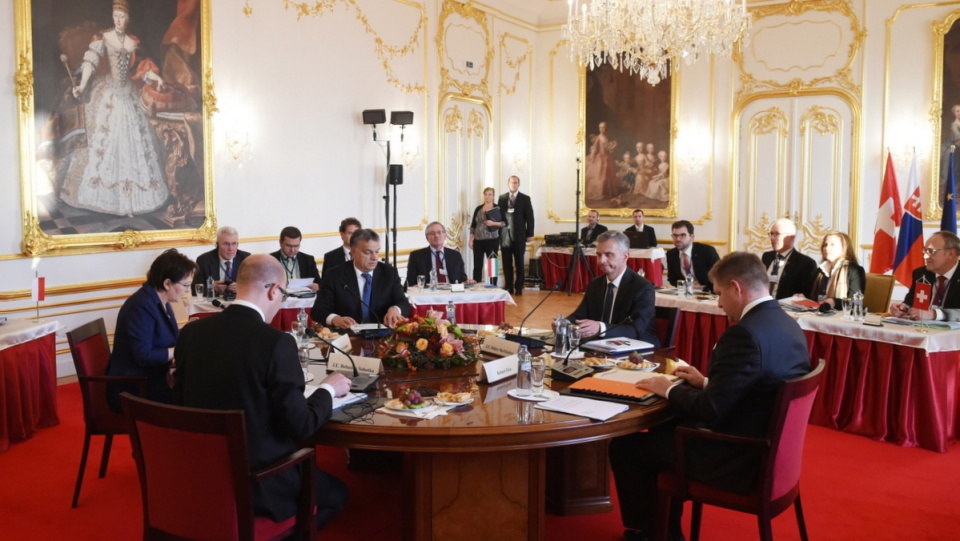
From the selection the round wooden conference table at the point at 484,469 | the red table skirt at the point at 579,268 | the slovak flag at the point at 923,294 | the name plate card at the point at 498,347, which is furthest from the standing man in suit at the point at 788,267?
the red table skirt at the point at 579,268

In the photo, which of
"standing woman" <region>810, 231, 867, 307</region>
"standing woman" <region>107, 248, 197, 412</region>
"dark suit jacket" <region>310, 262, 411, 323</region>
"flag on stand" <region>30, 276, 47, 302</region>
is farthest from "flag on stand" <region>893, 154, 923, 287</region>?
"flag on stand" <region>30, 276, 47, 302</region>

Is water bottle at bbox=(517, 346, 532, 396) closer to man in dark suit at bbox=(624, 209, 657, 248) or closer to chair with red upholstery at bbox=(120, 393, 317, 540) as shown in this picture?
chair with red upholstery at bbox=(120, 393, 317, 540)

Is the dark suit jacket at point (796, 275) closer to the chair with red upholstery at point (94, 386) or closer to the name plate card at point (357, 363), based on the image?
the name plate card at point (357, 363)

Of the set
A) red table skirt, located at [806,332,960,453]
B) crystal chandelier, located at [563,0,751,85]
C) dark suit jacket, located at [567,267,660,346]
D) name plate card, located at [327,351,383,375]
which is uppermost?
crystal chandelier, located at [563,0,751,85]

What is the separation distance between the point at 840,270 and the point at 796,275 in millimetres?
547

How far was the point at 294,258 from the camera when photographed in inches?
280

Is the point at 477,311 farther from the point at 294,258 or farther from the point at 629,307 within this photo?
the point at 629,307

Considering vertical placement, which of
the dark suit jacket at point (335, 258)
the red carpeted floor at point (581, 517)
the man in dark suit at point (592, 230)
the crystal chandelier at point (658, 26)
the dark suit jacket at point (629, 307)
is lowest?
the red carpeted floor at point (581, 517)

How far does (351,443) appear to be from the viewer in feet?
9.22

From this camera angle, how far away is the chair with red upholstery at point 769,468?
286 cm

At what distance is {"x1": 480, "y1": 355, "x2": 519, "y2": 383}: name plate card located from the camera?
335cm

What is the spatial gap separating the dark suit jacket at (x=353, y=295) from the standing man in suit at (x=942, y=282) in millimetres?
3276

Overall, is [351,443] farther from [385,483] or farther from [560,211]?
[560,211]

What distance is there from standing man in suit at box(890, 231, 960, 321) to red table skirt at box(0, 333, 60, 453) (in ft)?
18.3
